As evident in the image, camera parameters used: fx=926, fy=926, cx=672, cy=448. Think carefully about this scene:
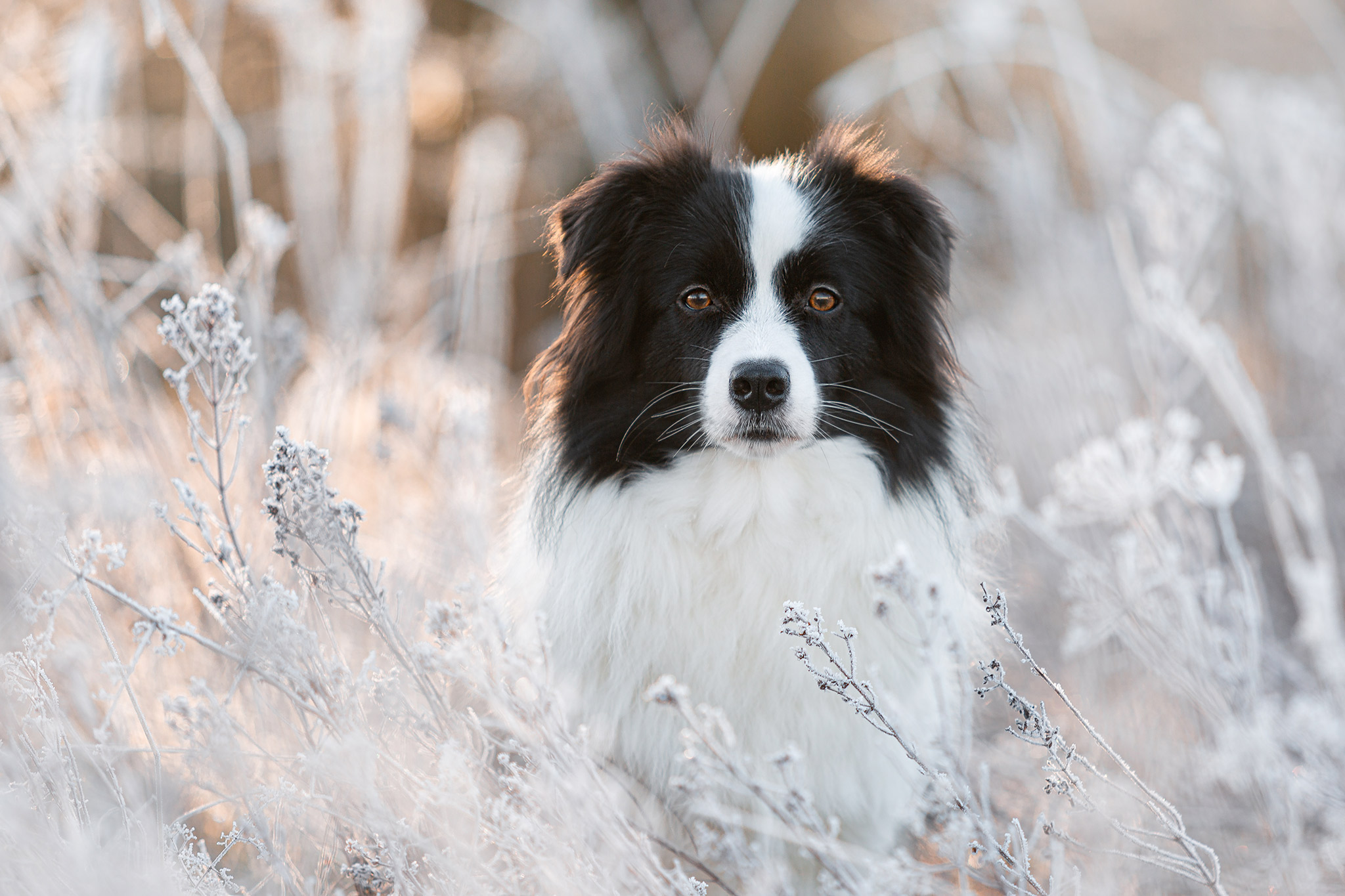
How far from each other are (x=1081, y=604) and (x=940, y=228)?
1.32 meters

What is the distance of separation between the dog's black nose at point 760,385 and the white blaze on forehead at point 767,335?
14 millimetres

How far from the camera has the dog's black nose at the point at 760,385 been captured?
205cm

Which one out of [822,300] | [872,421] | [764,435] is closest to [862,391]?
[872,421]

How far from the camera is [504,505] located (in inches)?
150

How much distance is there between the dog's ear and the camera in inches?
92.7

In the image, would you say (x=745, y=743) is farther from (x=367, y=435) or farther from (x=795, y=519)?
(x=367, y=435)

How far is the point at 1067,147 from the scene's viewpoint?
6266 mm

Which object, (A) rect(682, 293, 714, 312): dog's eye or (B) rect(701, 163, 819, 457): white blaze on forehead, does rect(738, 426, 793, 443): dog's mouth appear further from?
(A) rect(682, 293, 714, 312): dog's eye

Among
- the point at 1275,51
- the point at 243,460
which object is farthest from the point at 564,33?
→ the point at 1275,51

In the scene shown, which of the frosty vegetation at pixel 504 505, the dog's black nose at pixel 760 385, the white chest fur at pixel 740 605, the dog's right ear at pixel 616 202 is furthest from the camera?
the dog's right ear at pixel 616 202

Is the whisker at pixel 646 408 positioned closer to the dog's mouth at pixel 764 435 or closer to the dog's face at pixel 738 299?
the dog's face at pixel 738 299

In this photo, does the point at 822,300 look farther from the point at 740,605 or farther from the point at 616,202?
the point at 740,605

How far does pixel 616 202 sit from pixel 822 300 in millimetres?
571

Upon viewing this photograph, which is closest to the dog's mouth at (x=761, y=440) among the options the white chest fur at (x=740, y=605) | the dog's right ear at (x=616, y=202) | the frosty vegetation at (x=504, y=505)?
the white chest fur at (x=740, y=605)
